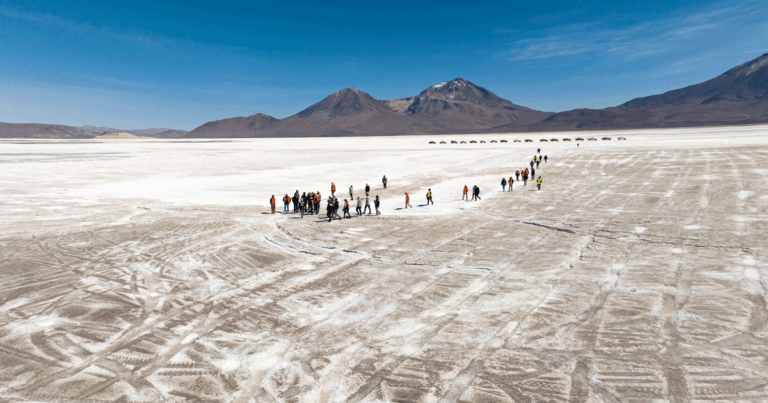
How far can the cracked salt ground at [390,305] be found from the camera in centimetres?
664

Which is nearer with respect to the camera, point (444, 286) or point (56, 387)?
point (56, 387)

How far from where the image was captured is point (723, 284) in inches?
405

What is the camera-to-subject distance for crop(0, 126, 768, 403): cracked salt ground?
6.64m

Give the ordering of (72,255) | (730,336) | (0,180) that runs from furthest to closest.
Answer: (0,180) < (72,255) < (730,336)

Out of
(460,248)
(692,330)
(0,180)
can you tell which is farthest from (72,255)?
(0,180)

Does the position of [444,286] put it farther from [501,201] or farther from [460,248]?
[501,201]

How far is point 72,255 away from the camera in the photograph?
1380 cm

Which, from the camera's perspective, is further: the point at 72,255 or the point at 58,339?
the point at 72,255

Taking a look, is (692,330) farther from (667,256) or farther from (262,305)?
(262,305)

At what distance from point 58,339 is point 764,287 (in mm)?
17006

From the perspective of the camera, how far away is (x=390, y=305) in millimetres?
9703

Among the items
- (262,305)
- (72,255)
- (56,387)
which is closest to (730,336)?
(262,305)

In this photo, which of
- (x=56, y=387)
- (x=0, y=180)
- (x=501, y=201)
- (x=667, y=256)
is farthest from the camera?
(x=0, y=180)

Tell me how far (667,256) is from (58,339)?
56.7 ft
